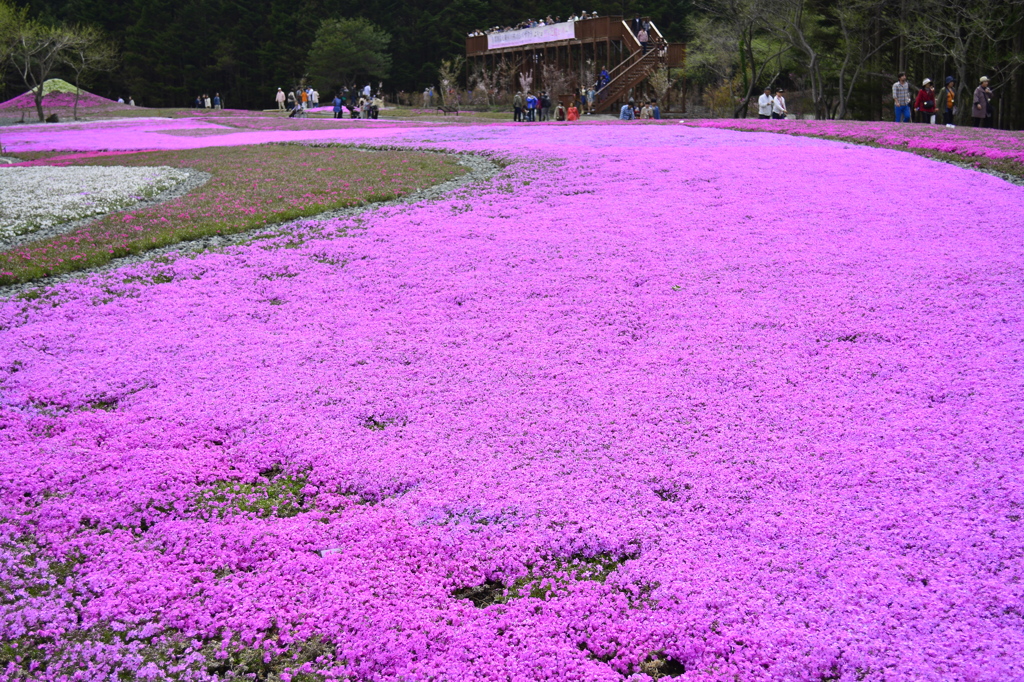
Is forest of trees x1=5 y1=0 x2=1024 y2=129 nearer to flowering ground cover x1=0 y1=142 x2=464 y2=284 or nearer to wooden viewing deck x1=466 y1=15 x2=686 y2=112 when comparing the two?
wooden viewing deck x1=466 y1=15 x2=686 y2=112

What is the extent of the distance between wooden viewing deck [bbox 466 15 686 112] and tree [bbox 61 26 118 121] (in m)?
29.7

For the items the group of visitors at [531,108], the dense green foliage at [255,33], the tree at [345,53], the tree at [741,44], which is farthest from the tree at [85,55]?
the tree at [741,44]

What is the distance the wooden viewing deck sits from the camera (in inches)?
2073

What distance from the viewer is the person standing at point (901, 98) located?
30359mm

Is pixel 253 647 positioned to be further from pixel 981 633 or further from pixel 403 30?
pixel 403 30

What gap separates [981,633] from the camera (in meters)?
3.96

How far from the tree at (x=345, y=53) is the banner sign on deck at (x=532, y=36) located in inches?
486

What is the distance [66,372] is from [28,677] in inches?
179

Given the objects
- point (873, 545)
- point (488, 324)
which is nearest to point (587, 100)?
point (488, 324)

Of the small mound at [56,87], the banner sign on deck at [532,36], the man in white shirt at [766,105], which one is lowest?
the man in white shirt at [766,105]

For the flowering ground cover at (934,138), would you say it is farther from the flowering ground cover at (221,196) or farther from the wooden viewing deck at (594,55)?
the wooden viewing deck at (594,55)

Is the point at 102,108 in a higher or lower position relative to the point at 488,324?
higher

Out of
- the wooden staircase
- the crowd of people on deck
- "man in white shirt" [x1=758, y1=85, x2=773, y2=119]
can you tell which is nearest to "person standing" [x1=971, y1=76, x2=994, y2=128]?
"man in white shirt" [x1=758, y1=85, x2=773, y2=119]

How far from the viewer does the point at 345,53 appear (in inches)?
2763
